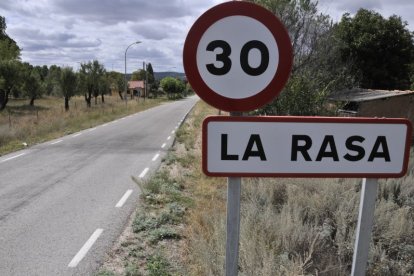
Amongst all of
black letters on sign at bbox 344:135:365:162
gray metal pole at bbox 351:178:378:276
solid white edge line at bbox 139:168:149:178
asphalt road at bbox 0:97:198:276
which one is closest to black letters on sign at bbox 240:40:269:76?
black letters on sign at bbox 344:135:365:162

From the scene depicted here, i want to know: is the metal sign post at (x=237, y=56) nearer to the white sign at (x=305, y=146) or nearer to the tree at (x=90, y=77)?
the white sign at (x=305, y=146)

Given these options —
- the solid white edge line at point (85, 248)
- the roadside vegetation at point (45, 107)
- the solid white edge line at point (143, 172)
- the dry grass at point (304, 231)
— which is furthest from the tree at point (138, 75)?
the dry grass at point (304, 231)

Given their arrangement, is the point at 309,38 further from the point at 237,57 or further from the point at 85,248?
the point at 237,57

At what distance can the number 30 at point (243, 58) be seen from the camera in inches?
82.5

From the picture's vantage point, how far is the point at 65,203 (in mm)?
7293

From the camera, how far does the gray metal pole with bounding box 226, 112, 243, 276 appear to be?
2205 mm

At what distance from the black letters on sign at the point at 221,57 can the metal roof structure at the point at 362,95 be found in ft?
47.8

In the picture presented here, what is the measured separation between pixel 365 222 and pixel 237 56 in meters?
1.20

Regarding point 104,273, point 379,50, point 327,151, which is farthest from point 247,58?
point 379,50

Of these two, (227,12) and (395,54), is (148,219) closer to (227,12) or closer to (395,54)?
(227,12)

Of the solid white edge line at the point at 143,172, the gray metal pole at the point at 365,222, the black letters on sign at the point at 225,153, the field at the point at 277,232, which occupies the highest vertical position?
the black letters on sign at the point at 225,153

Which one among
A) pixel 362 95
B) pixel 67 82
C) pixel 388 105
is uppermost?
pixel 67 82

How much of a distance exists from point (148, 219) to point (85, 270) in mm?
1667

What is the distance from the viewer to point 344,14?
28453 millimetres
